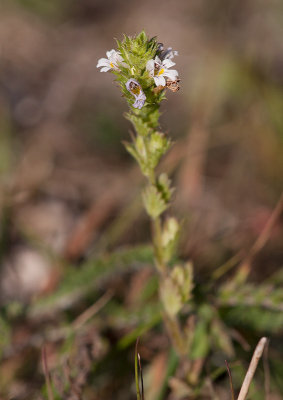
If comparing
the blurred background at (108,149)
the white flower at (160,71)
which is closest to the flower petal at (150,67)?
the white flower at (160,71)

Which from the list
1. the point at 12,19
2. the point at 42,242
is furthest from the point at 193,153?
the point at 12,19

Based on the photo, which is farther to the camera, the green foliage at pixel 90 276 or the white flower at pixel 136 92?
the green foliage at pixel 90 276

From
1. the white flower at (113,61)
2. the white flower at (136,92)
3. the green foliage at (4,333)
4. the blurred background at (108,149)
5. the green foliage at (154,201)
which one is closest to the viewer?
the white flower at (136,92)

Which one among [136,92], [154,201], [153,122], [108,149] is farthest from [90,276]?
[108,149]

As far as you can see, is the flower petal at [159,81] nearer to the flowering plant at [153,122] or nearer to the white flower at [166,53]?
the flowering plant at [153,122]

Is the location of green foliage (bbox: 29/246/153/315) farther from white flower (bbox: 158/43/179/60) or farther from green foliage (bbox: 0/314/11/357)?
white flower (bbox: 158/43/179/60)

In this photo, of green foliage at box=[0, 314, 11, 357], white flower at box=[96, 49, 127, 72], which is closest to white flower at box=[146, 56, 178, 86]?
white flower at box=[96, 49, 127, 72]

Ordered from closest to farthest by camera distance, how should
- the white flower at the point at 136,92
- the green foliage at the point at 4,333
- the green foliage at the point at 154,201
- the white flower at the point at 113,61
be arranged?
the white flower at the point at 136,92 < the white flower at the point at 113,61 < the green foliage at the point at 154,201 < the green foliage at the point at 4,333
